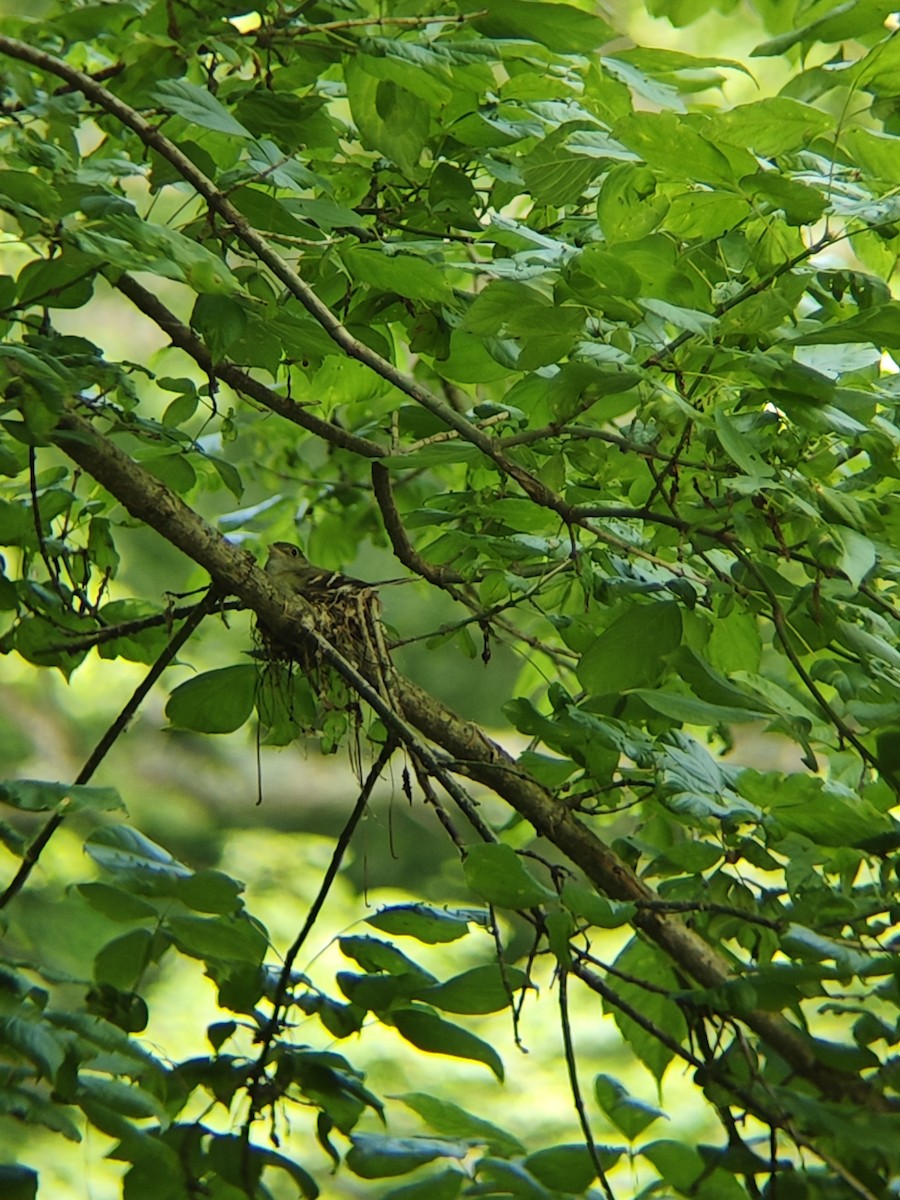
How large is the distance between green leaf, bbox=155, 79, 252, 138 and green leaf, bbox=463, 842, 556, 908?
36 centimetres

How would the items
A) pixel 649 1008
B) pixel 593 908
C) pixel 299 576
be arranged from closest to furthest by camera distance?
pixel 593 908, pixel 649 1008, pixel 299 576

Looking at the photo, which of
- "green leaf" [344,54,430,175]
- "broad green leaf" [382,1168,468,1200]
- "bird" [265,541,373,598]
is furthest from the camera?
"bird" [265,541,373,598]

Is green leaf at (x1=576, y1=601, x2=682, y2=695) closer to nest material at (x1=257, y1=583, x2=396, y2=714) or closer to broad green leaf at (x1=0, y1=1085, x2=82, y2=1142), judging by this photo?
nest material at (x1=257, y1=583, x2=396, y2=714)

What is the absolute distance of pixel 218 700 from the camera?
84 centimetres

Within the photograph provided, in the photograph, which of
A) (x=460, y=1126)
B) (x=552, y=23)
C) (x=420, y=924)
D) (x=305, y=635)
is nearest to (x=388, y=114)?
(x=552, y=23)

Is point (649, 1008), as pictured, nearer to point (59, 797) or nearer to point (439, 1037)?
point (439, 1037)

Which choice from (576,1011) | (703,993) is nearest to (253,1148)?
(703,993)

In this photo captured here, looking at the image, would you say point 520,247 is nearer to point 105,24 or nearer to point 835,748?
point 105,24

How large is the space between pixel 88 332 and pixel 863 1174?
119 inches

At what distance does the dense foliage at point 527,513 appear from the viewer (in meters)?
0.54

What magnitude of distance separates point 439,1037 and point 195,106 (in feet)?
1.51

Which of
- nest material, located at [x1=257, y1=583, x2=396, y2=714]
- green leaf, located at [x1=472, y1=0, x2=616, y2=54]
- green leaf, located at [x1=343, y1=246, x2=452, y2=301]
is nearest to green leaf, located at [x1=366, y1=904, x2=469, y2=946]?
nest material, located at [x1=257, y1=583, x2=396, y2=714]

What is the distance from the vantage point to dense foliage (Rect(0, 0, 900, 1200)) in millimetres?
539

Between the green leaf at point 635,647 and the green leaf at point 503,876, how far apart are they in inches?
6.9
